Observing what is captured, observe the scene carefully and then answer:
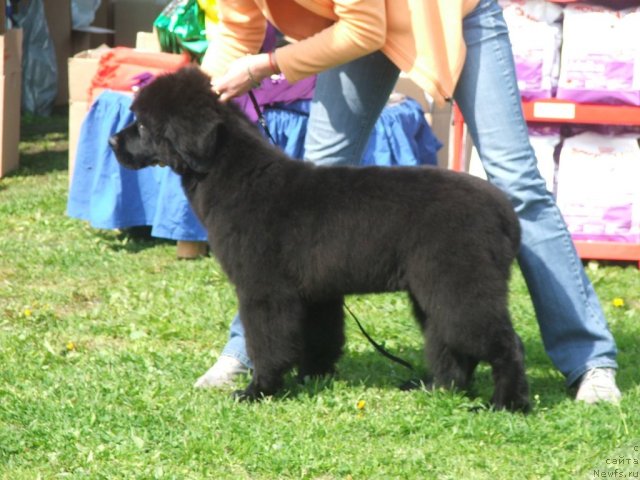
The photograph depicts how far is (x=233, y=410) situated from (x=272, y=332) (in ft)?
0.95

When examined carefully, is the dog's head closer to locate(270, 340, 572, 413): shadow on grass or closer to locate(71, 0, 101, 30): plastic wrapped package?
locate(270, 340, 572, 413): shadow on grass

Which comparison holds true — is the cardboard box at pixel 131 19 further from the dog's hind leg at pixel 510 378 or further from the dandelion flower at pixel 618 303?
the dog's hind leg at pixel 510 378

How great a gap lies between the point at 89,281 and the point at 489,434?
2.98 m

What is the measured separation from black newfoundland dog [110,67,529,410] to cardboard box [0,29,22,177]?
14.5 ft

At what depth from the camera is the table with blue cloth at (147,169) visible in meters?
6.34

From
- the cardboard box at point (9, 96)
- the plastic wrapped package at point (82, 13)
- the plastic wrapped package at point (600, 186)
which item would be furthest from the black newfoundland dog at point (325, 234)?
the plastic wrapped package at point (82, 13)

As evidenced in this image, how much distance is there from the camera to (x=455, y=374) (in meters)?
3.83

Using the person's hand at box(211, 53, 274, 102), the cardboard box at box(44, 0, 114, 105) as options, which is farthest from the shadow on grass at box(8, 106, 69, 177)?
the person's hand at box(211, 53, 274, 102)

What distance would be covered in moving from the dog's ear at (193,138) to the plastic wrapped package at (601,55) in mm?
3005

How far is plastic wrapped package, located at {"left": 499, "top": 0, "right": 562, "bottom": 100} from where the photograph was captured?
20.0 ft

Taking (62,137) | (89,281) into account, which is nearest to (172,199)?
(89,281)

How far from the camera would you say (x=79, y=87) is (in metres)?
7.26

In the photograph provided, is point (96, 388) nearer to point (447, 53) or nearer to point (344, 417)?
point (344, 417)

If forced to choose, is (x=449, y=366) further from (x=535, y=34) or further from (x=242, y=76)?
(x=535, y=34)
